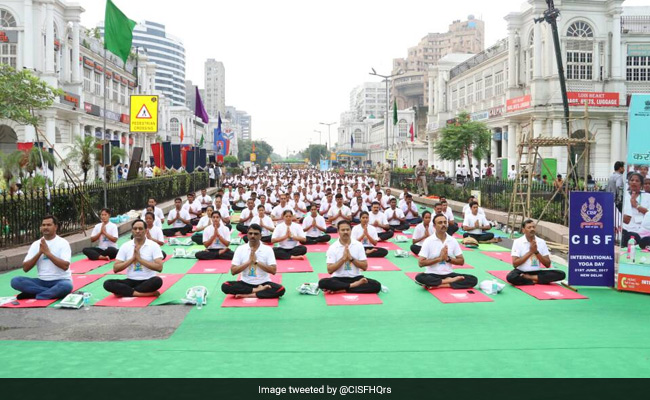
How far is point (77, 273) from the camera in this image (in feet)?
34.8

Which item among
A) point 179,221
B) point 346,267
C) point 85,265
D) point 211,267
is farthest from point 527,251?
point 179,221

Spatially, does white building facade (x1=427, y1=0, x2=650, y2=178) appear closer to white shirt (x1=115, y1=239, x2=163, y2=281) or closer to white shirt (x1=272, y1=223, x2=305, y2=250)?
white shirt (x1=272, y1=223, x2=305, y2=250)

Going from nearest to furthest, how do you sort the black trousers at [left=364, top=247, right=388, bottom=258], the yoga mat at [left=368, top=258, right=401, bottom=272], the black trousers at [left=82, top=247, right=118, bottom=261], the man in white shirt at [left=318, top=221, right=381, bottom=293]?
the man in white shirt at [left=318, top=221, right=381, bottom=293] < the yoga mat at [left=368, top=258, right=401, bottom=272] < the black trousers at [left=82, top=247, right=118, bottom=261] < the black trousers at [left=364, top=247, right=388, bottom=258]

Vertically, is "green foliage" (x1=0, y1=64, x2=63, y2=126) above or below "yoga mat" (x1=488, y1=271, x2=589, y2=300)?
above

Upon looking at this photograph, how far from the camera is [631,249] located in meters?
8.94

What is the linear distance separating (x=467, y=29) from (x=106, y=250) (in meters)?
130

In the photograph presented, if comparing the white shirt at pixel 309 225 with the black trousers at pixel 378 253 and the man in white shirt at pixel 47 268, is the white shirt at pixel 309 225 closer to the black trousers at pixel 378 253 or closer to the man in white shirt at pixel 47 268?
the black trousers at pixel 378 253

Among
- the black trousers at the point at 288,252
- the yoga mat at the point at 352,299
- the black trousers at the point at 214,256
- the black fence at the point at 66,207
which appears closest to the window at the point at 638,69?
the black fence at the point at 66,207

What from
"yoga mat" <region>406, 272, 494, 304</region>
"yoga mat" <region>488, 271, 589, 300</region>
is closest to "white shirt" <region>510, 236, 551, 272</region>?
"yoga mat" <region>488, 271, 589, 300</region>

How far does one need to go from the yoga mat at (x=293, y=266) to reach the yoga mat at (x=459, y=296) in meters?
3.02

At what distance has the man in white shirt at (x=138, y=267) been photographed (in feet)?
27.8

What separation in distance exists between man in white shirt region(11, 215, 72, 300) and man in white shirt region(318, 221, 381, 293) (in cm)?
378

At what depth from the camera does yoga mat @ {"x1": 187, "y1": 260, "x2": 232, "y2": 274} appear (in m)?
11.0
